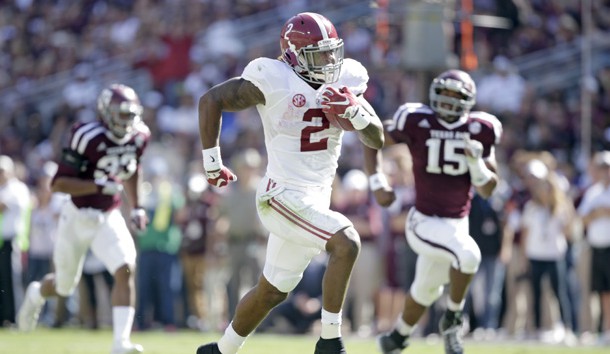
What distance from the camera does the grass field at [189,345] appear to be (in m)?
9.77

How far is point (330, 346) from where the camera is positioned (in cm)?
656

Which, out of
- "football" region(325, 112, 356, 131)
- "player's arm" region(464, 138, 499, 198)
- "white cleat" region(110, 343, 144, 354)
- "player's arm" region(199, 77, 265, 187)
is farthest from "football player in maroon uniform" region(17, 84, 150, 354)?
"player's arm" region(464, 138, 499, 198)

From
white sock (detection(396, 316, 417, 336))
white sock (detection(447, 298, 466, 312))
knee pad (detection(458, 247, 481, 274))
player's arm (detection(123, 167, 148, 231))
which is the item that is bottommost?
white sock (detection(396, 316, 417, 336))

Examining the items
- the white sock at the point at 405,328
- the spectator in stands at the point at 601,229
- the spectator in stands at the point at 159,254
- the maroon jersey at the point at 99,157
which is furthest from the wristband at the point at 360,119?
the spectator in stands at the point at 159,254

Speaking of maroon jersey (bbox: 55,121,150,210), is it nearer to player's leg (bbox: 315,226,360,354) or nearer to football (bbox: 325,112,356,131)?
football (bbox: 325,112,356,131)

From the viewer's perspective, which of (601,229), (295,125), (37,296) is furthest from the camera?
(601,229)

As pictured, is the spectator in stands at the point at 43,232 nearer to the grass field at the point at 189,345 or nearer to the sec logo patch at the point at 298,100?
the grass field at the point at 189,345

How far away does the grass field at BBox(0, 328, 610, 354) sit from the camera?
977cm

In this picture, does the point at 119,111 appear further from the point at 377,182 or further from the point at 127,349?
the point at 377,182

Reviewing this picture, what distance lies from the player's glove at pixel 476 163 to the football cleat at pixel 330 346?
2158mm

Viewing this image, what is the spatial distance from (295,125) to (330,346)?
1.27 metres

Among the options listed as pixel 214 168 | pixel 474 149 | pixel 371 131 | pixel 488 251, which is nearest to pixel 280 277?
pixel 214 168

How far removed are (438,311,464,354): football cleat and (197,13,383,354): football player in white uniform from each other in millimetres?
1625

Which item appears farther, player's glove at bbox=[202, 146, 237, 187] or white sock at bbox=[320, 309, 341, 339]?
player's glove at bbox=[202, 146, 237, 187]
